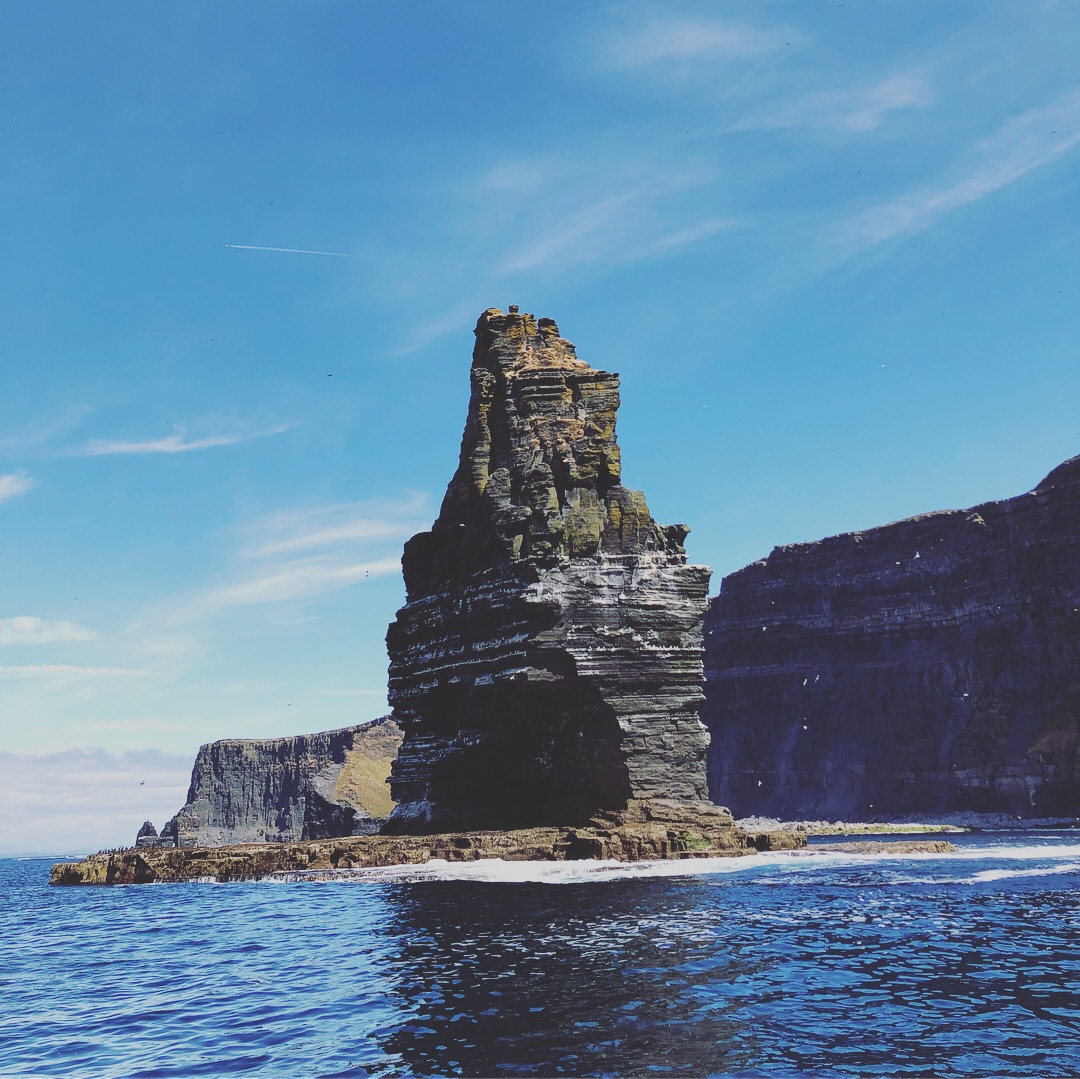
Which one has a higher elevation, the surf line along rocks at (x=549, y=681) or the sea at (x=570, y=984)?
the surf line along rocks at (x=549, y=681)

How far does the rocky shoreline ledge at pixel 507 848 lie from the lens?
168 ft

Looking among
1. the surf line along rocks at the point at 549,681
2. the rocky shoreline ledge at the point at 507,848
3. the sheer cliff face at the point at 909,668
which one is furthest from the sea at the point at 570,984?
the sheer cliff face at the point at 909,668

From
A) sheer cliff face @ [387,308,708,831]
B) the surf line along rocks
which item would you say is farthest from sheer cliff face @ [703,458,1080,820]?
sheer cliff face @ [387,308,708,831]

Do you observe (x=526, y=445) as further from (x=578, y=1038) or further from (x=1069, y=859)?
(x=578, y=1038)

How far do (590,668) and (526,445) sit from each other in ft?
55.6

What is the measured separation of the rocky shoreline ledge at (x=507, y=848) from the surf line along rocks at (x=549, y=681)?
0.11 m

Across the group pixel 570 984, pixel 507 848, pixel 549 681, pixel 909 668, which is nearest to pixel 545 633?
pixel 549 681

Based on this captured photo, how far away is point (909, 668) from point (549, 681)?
122m

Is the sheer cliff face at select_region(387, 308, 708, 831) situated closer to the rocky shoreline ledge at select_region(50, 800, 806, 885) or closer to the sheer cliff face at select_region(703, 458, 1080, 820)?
the rocky shoreline ledge at select_region(50, 800, 806, 885)

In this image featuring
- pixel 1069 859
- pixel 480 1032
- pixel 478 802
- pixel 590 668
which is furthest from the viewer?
pixel 478 802

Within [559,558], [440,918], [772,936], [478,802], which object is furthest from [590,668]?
[772,936]

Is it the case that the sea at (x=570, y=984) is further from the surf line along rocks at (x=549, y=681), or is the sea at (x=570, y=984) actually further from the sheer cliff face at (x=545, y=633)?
the sheer cliff face at (x=545, y=633)

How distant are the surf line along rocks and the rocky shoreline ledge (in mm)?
111

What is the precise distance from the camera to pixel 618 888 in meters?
37.8
